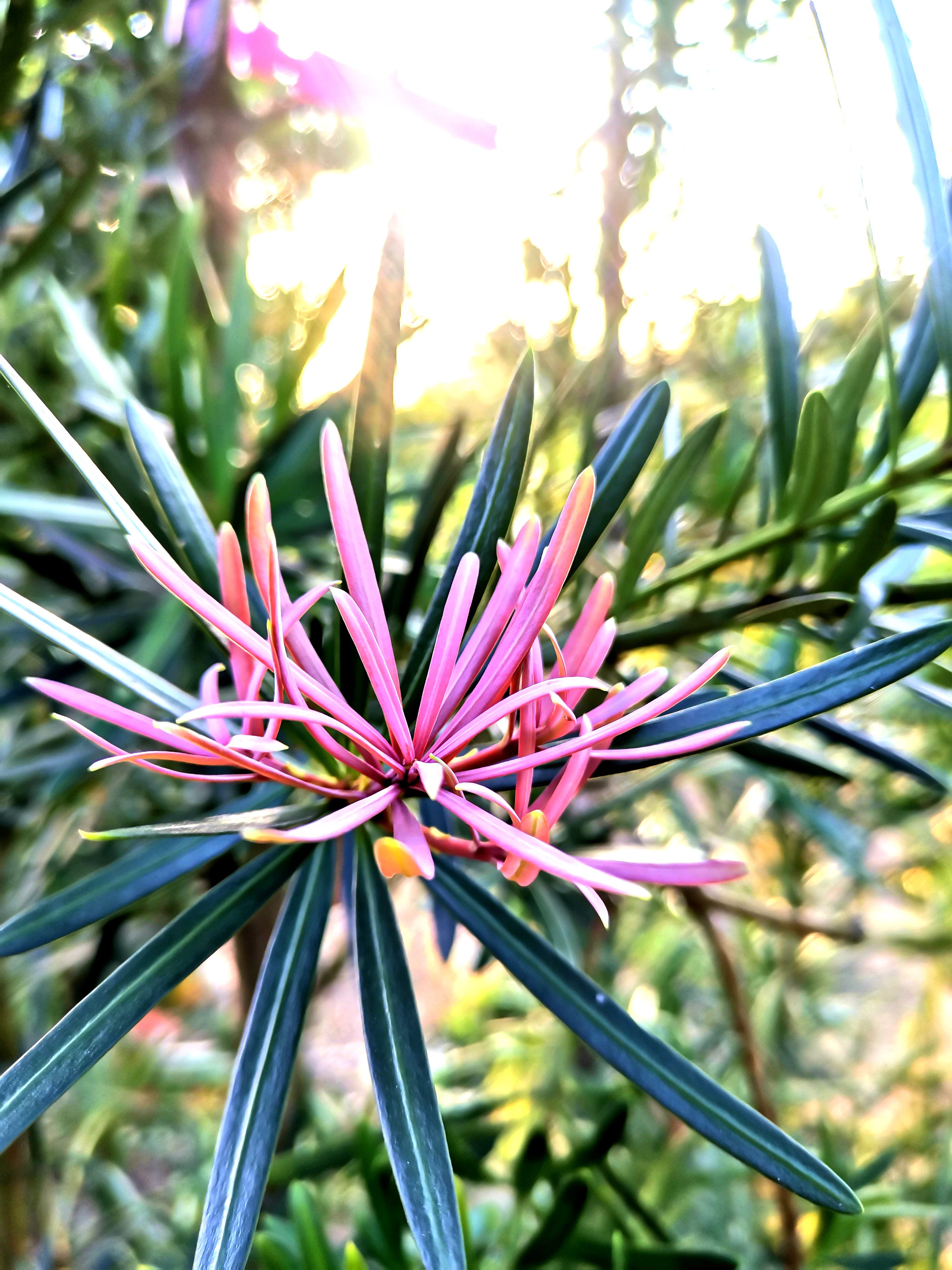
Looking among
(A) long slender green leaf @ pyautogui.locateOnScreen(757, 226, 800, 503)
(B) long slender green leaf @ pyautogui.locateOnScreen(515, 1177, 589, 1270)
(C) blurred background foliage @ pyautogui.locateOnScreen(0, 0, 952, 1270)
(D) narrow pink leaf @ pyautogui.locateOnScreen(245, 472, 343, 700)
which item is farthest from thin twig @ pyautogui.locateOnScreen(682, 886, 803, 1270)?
(D) narrow pink leaf @ pyautogui.locateOnScreen(245, 472, 343, 700)

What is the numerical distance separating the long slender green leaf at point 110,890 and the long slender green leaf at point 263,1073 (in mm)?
25

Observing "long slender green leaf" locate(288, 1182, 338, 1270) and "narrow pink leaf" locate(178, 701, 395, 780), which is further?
"long slender green leaf" locate(288, 1182, 338, 1270)

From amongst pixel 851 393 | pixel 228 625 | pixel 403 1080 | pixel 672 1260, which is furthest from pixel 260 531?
pixel 672 1260

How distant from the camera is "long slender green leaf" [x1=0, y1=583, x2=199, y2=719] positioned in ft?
0.54

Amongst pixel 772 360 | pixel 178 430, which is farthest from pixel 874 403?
pixel 178 430

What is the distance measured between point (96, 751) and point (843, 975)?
94 centimetres

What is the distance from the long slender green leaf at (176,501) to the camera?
0.66 feet

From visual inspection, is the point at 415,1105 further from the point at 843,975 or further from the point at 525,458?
the point at 843,975

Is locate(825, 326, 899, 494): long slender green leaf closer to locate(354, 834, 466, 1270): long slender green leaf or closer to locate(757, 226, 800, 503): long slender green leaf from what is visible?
locate(757, 226, 800, 503): long slender green leaf

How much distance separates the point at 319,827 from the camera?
0.14 meters

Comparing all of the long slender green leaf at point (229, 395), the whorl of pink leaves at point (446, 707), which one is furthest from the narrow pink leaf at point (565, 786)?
the long slender green leaf at point (229, 395)

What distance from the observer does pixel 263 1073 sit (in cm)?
18

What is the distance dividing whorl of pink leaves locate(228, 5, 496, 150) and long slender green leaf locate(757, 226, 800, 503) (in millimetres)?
258

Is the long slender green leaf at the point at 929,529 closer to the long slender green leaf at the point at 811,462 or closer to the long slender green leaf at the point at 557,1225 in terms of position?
the long slender green leaf at the point at 811,462
